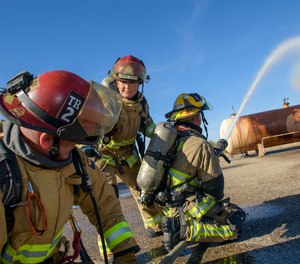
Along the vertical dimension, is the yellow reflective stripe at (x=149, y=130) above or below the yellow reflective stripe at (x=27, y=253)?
above

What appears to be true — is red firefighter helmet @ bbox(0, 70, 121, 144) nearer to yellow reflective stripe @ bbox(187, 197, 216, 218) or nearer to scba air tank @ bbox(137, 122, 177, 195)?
scba air tank @ bbox(137, 122, 177, 195)

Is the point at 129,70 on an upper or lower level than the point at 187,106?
upper

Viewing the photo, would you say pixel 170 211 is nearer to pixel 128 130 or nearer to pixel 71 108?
pixel 128 130

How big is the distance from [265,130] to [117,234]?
11.5m

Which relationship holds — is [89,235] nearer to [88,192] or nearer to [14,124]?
[88,192]

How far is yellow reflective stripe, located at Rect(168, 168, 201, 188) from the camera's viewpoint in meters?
3.34

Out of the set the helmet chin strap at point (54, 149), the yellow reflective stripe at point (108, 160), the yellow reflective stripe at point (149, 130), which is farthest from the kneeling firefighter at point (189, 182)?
the helmet chin strap at point (54, 149)

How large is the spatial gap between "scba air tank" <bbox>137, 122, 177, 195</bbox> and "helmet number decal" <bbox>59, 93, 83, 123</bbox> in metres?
1.64

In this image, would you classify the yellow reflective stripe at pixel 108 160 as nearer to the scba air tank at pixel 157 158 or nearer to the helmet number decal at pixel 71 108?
the scba air tank at pixel 157 158

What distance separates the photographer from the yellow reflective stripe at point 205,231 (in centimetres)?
299

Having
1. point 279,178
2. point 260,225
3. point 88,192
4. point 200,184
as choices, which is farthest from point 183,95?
point 279,178

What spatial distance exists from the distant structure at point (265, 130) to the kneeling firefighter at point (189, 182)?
9713mm

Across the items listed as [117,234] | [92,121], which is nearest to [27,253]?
[117,234]

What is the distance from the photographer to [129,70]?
12.6 feet
